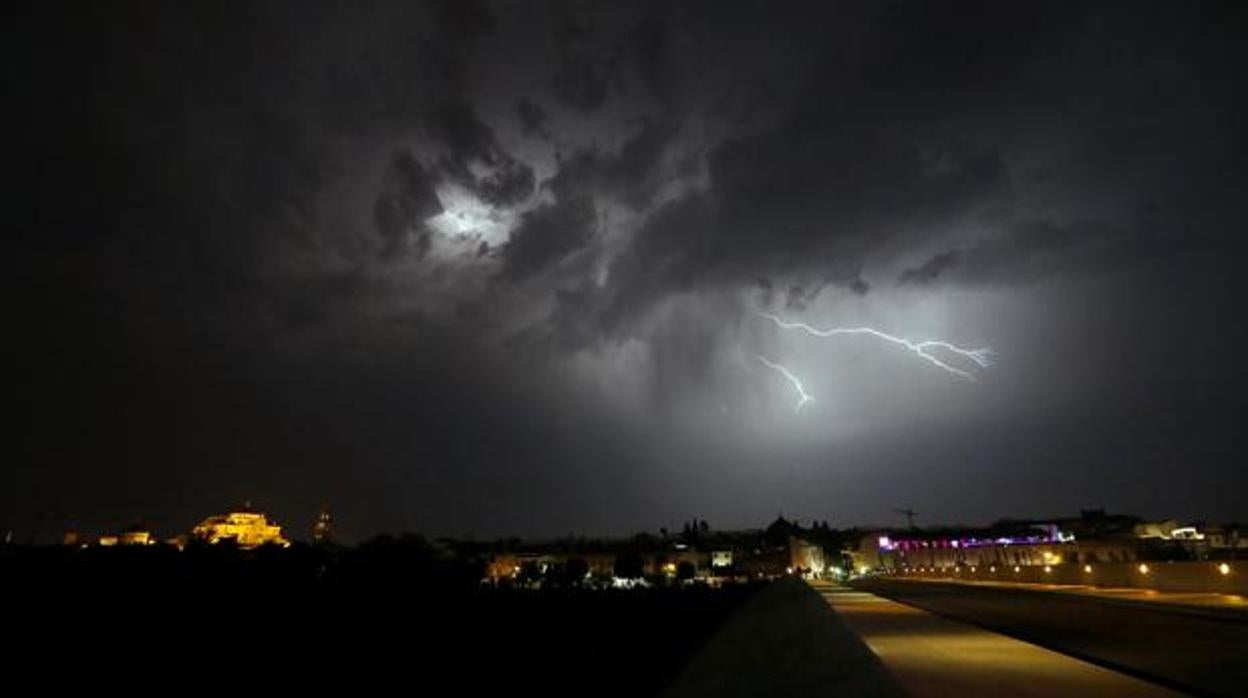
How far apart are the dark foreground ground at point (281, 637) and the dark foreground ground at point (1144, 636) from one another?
11.8 m

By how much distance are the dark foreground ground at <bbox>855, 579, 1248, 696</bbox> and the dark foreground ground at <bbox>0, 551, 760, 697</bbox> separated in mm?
11773

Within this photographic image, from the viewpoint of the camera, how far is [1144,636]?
2241 centimetres

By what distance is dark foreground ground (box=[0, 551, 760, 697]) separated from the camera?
971 inches

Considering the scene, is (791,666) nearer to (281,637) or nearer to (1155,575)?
(281,637)

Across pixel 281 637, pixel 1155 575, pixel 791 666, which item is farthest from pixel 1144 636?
pixel 1155 575

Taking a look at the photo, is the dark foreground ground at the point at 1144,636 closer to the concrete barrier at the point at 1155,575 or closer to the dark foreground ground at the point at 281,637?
the concrete barrier at the point at 1155,575

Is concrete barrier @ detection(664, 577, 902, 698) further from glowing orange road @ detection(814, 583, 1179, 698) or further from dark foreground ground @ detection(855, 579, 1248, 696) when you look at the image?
dark foreground ground @ detection(855, 579, 1248, 696)

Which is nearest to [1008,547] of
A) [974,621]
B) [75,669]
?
[974,621]

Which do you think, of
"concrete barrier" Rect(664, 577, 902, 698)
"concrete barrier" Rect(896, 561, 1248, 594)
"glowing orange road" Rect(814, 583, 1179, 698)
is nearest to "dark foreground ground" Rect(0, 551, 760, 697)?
"concrete barrier" Rect(664, 577, 902, 698)

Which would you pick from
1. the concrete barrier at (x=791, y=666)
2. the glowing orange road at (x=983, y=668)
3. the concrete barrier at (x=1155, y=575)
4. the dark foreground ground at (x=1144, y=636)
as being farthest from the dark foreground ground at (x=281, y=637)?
the concrete barrier at (x=1155, y=575)

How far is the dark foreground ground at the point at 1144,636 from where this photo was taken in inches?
614

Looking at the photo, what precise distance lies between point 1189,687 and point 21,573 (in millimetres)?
41177

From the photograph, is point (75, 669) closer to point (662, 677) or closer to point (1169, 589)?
point (662, 677)

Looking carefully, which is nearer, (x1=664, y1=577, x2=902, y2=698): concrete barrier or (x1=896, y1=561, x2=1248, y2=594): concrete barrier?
(x1=664, y1=577, x2=902, y2=698): concrete barrier
